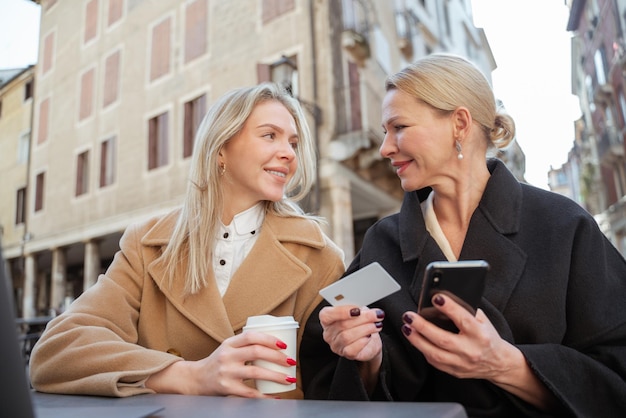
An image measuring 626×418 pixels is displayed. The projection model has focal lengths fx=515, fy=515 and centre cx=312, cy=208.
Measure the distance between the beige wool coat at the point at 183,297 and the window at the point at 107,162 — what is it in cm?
1069

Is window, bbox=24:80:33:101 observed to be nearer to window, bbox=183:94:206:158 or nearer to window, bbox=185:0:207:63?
window, bbox=185:0:207:63

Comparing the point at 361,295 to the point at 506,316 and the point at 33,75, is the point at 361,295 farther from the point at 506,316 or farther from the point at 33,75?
the point at 33,75

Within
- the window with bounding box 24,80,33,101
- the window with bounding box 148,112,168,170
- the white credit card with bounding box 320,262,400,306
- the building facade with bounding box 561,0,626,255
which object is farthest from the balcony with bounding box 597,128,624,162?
the white credit card with bounding box 320,262,400,306

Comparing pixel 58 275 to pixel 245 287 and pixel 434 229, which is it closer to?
pixel 245 287

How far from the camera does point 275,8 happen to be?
976cm

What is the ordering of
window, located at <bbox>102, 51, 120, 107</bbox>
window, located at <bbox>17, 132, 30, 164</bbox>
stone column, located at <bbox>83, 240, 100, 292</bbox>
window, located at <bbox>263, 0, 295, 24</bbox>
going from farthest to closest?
1. window, located at <bbox>17, 132, 30, 164</bbox>
2. window, located at <bbox>102, 51, 120, 107</bbox>
3. stone column, located at <bbox>83, 240, 100, 292</bbox>
4. window, located at <bbox>263, 0, 295, 24</bbox>

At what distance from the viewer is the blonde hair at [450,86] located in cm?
165

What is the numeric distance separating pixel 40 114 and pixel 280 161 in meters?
13.5

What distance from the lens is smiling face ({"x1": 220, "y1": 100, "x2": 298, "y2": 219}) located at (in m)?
1.98

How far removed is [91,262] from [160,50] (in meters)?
5.07

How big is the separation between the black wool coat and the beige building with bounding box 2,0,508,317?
19.0ft

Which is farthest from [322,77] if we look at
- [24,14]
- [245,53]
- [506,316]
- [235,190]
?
[506,316]

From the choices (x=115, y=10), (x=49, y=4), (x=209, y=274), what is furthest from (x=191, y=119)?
(x=209, y=274)

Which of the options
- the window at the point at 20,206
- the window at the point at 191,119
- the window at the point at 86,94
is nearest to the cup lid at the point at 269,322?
the window at the point at 191,119
